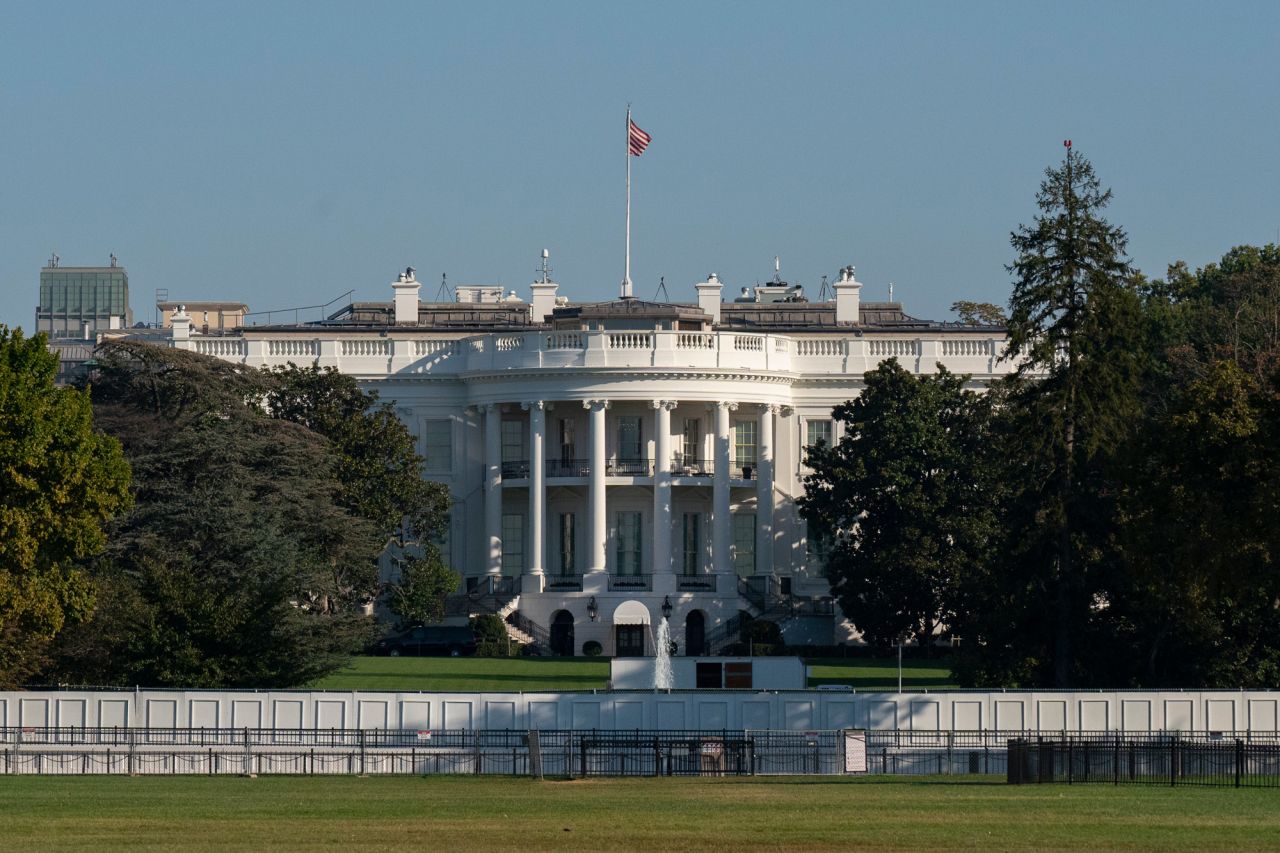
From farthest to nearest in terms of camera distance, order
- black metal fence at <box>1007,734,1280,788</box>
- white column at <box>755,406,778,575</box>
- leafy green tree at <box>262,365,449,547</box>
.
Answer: white column at <box>755,406,778,575</box>, leafy green tree at <box>262,365,449,547</box>, black metal fence at <box>1007,734,1280,788</box>

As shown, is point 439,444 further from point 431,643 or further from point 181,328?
point 431,643

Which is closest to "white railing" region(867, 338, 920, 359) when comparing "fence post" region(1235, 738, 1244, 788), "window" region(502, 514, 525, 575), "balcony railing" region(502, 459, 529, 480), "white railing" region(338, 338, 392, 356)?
"balcony railing" region(502, 459, 529, 480)

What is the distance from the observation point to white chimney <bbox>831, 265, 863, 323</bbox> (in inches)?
4547

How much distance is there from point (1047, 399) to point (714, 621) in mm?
29201

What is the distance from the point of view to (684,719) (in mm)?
62719

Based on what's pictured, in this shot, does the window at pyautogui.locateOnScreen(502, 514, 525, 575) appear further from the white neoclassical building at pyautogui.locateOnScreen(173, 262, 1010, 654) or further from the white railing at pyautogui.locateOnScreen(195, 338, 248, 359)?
the white railing at pyautogui.locateOnScreen(195, 338, 248, 359)

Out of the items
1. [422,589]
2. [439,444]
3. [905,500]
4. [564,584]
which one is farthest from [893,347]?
[422,589]

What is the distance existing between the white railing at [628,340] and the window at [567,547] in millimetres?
7506

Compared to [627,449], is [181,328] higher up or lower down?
higher up

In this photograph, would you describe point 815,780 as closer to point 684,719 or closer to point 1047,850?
point 684,719

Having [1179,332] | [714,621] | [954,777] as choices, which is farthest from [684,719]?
[1179,332]

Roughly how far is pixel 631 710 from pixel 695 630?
37.2m

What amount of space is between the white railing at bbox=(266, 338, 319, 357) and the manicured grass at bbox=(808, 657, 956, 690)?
86.7ft

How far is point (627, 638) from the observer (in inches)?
3898
